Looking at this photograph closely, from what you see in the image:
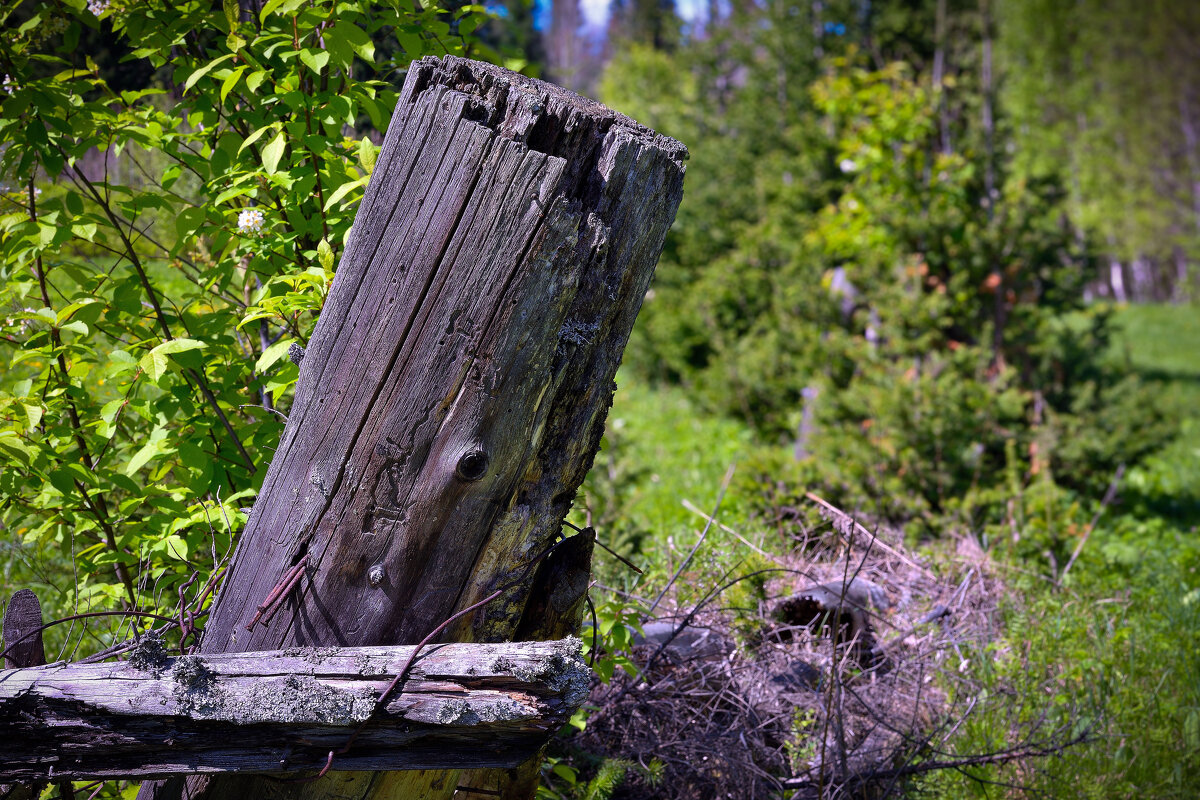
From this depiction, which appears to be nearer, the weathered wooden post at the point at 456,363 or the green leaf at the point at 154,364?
the weathered wooden post at the point at 456,363

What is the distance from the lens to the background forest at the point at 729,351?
1972 mm

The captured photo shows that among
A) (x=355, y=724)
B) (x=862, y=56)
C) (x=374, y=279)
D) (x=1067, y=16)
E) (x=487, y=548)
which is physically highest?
(x=1067, y=16)

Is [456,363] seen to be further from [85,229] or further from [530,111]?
[85,229]

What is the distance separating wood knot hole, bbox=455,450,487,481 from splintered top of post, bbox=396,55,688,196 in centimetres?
58

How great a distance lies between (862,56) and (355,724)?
797 centimetres

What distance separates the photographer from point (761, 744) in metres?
2.54

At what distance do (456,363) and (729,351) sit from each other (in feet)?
26.1

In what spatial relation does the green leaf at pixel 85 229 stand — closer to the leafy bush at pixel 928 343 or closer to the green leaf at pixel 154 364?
the green leaf at pixel 154 364

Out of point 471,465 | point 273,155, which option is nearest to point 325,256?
point 273,155

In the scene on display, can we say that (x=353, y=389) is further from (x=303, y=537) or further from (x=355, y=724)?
(x=355, y=724)

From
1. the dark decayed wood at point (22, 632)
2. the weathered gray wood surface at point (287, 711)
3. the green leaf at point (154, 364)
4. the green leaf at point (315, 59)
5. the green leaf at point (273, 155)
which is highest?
the green leaf at point (315, 59)

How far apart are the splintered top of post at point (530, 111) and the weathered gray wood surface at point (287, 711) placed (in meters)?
0.91

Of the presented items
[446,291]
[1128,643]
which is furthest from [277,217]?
[1128,643]

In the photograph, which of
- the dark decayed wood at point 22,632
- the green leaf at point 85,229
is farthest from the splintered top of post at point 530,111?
the dark decayed wood at point 22,632
